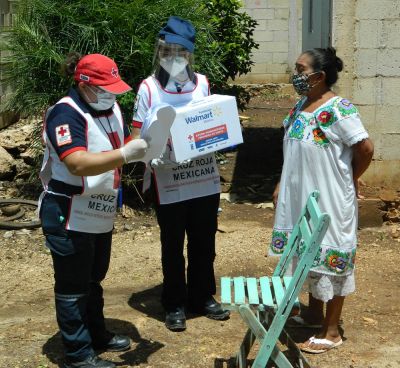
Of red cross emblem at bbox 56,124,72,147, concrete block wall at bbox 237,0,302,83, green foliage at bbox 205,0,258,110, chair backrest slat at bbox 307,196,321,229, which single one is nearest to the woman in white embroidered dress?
chair backrest slat at bbox 307,196,321,229

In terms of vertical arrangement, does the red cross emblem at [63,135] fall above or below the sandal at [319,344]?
above

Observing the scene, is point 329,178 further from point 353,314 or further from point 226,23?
point 226,23

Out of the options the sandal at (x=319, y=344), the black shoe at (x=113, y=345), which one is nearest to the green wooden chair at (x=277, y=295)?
the sandal at (x=319, y=344)

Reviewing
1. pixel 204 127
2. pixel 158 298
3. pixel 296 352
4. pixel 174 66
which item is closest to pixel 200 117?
pixel 204 127

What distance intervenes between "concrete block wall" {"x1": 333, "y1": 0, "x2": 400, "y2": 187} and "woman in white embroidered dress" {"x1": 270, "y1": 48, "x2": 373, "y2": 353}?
2.63 meters

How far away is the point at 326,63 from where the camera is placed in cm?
426

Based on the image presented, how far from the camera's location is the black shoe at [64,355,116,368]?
159 inches

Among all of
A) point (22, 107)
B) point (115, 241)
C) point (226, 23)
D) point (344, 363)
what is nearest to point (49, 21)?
point (22, 107)

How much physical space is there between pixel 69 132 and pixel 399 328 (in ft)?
8.53

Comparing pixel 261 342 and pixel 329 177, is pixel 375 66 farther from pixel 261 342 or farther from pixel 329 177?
pixel 261 342

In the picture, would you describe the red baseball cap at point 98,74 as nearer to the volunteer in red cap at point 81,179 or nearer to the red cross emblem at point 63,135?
the volunteer in red cap at point 81,179

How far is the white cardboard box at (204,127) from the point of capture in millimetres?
4301

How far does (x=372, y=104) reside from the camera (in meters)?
6.94

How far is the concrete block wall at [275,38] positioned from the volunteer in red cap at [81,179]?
12203 mm
